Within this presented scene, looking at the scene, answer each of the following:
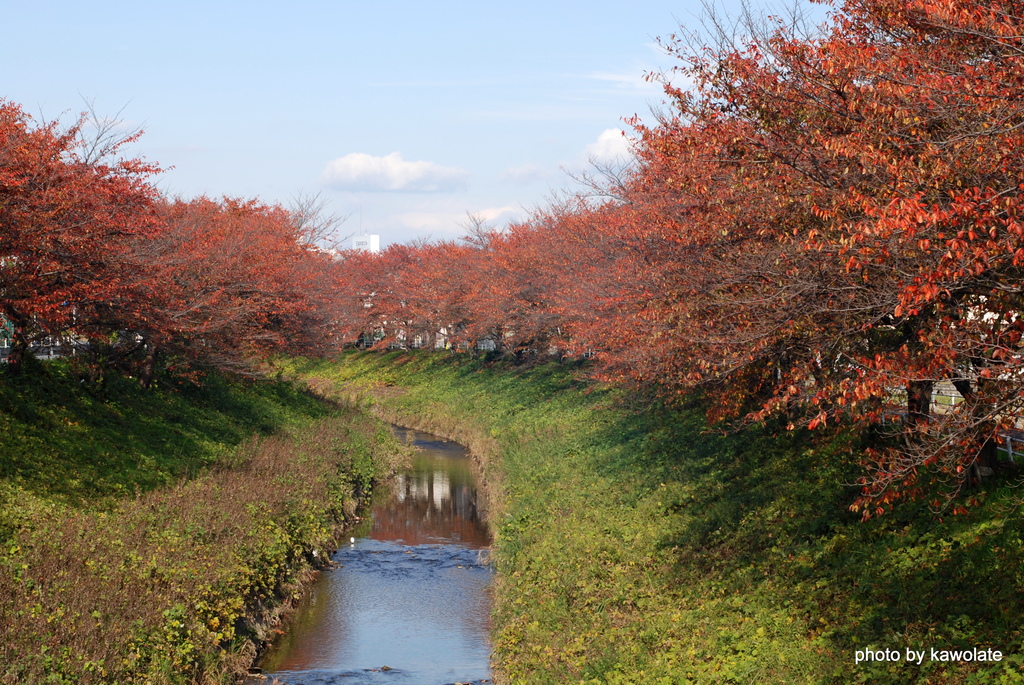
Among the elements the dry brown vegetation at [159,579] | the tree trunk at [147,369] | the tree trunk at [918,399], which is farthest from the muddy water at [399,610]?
the tree trunk at [147,369]

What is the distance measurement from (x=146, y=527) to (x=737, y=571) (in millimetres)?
9538

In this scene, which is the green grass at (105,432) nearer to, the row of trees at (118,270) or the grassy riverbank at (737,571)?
the row of trees at (118,270)

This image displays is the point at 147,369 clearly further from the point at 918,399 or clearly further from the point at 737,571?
the point at 918,399

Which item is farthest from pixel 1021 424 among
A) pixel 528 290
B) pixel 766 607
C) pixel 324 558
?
pixel 528 290

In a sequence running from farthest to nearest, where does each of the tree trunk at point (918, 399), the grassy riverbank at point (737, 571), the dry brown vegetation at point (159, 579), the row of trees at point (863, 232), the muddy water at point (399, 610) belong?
the muddy water at point (399, 610) → the tree trunk at point (918, 399) → the grassy riverbank at point (737, 571) → the dry brown vegetation at point (159, 579) → the row of trees at point (863, 232)

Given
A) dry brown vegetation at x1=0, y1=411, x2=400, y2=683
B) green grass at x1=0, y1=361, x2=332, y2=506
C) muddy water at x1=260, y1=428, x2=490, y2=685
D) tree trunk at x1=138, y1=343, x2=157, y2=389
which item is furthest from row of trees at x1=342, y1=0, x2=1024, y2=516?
tree trunk at x1=138, y1=343, x2=157, y2=389

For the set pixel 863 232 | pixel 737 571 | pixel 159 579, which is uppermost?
pixel 863 232

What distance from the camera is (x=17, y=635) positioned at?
10141mm

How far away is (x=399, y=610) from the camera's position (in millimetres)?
17984

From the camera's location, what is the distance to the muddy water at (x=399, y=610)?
14758 millimetres

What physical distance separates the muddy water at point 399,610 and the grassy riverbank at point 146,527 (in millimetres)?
709

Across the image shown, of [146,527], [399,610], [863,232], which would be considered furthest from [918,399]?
[146,527]

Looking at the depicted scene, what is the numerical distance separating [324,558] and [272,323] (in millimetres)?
16707

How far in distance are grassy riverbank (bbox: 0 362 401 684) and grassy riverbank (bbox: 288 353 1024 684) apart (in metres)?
4.23
